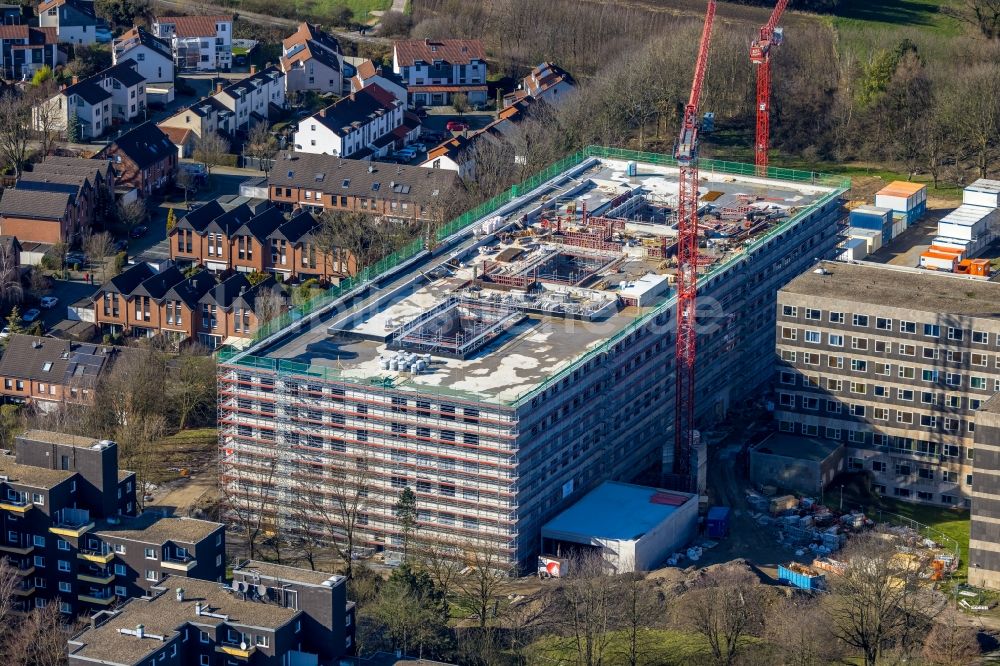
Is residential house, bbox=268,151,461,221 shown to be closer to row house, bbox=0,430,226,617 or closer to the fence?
the fence

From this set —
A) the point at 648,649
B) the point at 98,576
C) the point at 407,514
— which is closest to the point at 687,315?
the point at 407,514

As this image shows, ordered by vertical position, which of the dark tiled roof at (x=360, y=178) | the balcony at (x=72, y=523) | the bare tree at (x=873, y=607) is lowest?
the bare tree at (x=873, y=607)

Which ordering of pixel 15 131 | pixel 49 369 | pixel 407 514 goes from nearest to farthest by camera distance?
pixel 407 514 < pixel 49 369 < pixel 15 131

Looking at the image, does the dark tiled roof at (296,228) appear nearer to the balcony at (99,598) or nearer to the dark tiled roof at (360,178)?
the dark tiled roof at (360,178)

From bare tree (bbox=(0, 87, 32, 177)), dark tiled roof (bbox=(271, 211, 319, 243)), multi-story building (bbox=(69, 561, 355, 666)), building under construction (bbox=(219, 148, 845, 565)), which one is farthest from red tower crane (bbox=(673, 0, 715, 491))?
bare tree (bbox=(0, 87, 32, 177))

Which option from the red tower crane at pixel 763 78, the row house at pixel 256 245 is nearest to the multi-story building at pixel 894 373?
the row house at pixel 256 245

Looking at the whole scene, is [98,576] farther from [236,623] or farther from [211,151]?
[211,151]

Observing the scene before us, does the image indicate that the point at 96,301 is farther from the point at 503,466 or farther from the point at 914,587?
the point at 914,587

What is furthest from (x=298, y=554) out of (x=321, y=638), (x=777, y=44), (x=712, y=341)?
(x=777, y=44)
